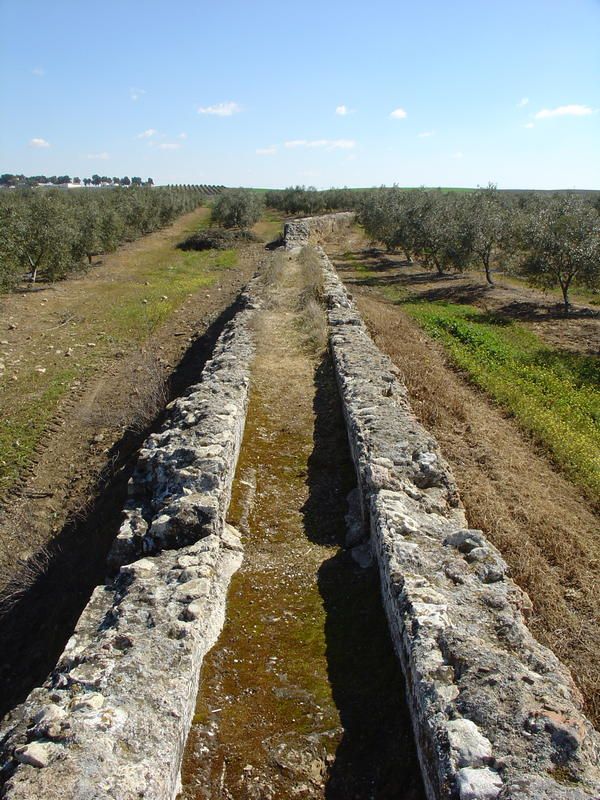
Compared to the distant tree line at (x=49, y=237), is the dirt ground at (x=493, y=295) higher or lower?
lower

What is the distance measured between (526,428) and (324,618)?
8.11 metres

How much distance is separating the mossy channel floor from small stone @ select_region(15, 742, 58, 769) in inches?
39.4

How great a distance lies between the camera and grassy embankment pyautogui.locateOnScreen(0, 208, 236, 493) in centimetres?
1306

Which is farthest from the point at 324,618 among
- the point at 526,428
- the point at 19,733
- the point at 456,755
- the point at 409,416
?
the point at 526,428

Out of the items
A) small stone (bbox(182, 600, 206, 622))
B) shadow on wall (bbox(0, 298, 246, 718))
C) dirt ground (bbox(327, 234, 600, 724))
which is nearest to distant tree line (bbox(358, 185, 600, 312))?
dirt ground (bbox(327, 234, 600, 724))

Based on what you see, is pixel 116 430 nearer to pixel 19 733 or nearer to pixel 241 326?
pixel 241 326

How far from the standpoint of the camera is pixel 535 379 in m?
15.4

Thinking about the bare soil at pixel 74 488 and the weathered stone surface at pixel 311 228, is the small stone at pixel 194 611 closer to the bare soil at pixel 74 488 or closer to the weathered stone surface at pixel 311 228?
the bare soil at pixel 74 488

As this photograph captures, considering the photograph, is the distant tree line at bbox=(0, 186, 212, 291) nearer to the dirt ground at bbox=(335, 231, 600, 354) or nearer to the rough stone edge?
the dirt ground at bbox=(335, 231, 600, 354)

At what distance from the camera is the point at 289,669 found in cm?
490

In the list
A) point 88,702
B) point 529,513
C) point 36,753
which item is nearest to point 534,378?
point 529,513

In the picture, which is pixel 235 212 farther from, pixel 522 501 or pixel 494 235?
pixel 522 501

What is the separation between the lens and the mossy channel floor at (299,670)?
4023mm

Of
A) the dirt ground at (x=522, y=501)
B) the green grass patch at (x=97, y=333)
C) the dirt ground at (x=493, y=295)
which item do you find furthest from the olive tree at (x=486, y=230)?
the green grass patch at (x=97, y=333)
